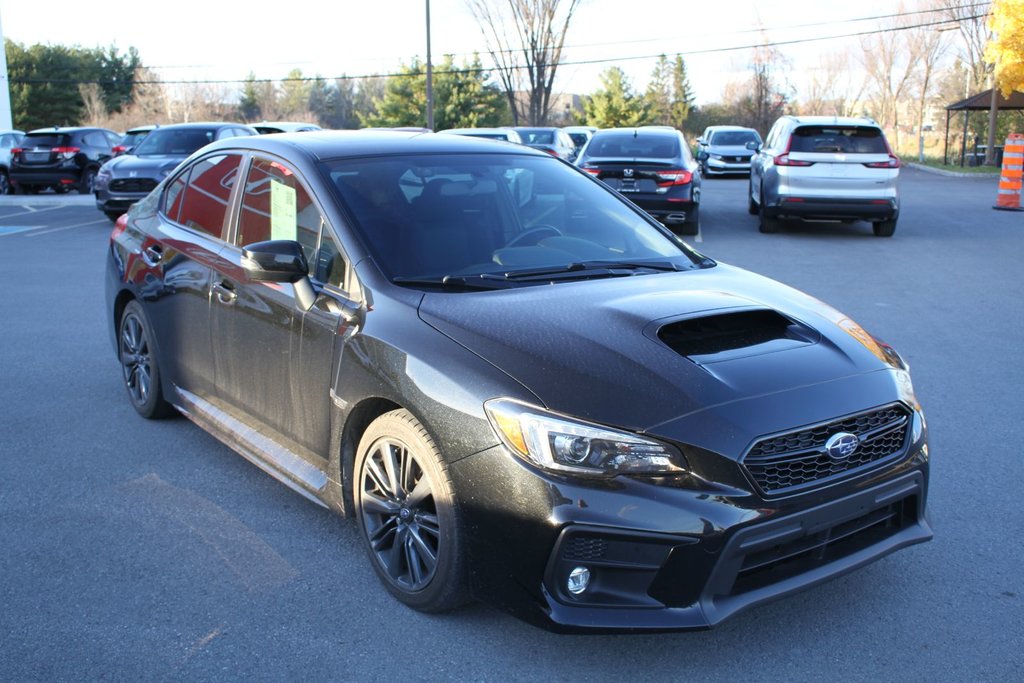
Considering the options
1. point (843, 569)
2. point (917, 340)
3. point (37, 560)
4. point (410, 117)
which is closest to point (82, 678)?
point (37, 560)

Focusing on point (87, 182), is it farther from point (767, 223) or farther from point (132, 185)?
point (767, 223)

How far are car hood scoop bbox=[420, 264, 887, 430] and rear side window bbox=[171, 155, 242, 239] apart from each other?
1675 millimetres

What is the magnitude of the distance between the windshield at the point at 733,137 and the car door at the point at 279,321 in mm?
26713

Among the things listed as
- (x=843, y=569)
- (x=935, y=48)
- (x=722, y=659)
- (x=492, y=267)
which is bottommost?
(x=722, y=659)

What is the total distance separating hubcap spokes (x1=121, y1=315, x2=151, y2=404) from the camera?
5.39 metres

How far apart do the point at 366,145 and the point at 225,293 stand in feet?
3.03

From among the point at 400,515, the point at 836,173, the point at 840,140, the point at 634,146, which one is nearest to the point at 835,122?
the point at 840,140

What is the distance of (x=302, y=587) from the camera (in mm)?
3531

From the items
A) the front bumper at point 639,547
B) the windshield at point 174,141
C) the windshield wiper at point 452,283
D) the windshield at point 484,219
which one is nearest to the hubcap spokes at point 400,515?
the front bumper at point 639,547

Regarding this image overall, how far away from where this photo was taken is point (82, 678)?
2.96 meters

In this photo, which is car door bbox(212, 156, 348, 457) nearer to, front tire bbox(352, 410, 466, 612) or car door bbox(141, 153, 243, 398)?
car door bbox(141, 153, 243, 398)

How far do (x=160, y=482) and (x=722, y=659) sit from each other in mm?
2804

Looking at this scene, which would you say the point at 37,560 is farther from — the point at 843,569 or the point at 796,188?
the point at 796,188

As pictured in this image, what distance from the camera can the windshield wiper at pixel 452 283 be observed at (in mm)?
3592
